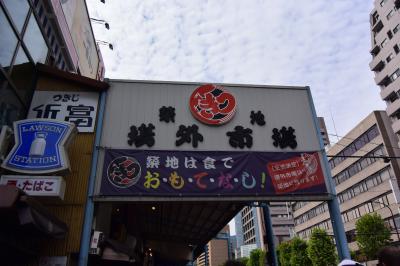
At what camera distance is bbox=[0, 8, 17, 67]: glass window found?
8.59 meters

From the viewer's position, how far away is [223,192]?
10266mm

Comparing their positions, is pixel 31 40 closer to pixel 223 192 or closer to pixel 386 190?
pixel 223 192

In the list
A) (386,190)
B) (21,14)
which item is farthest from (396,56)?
(21,14)

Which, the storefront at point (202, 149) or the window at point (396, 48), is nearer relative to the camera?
the storefront at point (202, 149)

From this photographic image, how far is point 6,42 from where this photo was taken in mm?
8812

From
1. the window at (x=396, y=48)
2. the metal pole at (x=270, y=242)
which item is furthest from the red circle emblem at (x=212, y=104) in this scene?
the window at (x=396, y=48)

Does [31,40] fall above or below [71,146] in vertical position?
above

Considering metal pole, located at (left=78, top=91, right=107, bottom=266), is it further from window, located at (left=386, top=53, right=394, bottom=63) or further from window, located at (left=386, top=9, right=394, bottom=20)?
window, located at (left=386, top=9, right=394, bottom=20)

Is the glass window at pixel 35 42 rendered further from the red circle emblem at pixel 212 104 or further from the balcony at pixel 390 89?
the balcony at pixel 390 89

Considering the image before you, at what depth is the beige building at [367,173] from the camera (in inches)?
1945

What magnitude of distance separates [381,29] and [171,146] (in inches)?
2348

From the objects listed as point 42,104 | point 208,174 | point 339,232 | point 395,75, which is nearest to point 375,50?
point 395,75

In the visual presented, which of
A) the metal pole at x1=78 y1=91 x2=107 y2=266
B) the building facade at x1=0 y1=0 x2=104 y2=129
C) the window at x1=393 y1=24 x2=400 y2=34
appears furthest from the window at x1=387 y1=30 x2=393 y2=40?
the metal pole at x1=78 y1=91 x2=107 y2=266

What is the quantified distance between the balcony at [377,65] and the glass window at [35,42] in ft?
196
